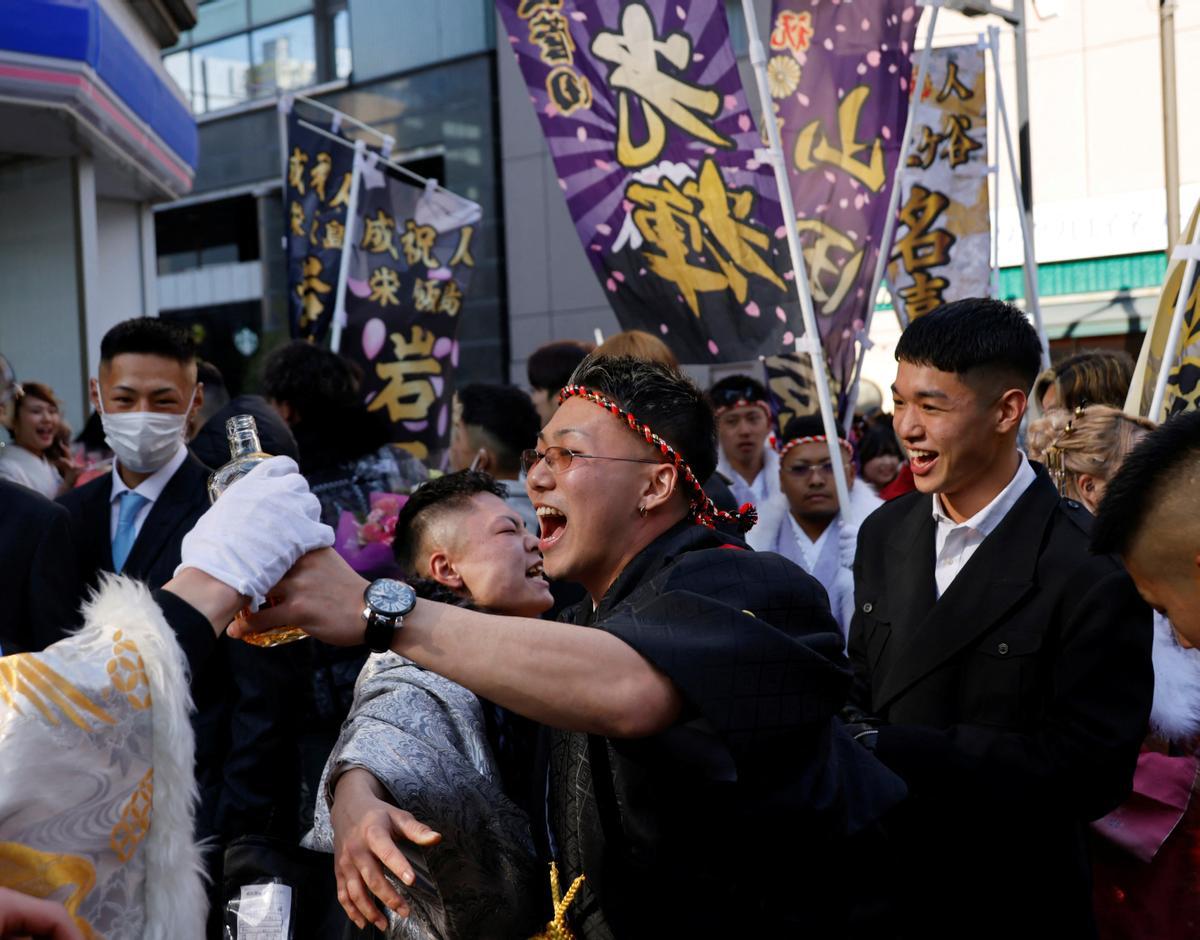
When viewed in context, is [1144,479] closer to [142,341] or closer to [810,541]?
[142,341]

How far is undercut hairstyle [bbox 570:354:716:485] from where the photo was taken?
2.22 metres

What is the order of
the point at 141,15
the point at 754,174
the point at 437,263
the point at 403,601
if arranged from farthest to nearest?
the point at 141,15 → the point at 437,263 → the point at 754,174 → the point at 403,601

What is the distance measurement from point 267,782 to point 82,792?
167 cm

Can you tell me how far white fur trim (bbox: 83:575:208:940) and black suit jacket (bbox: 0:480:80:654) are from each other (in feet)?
5.04

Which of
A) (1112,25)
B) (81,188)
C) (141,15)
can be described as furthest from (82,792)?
(1112,25)

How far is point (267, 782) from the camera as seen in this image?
3170 mm

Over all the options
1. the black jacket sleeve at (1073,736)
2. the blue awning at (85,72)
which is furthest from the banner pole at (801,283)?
the blue awning at (85,72)

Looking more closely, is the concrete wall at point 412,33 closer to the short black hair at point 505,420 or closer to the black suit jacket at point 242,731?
the short black hair at point 505,420

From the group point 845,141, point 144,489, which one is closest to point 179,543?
point 144,489

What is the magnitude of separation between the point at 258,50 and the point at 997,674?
66.2 feet

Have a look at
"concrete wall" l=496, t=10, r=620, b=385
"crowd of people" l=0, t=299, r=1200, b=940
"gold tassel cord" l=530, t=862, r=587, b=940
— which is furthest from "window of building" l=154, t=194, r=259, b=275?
"gold tassel cord" l=530, t=862, r=587, b=940

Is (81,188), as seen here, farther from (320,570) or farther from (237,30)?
(237,30)

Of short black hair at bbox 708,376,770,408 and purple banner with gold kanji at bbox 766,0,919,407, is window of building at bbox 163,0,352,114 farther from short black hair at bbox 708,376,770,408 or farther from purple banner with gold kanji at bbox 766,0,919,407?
purple banner with gold kanji at bbox 766,0,919,407

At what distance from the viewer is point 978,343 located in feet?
9.25
